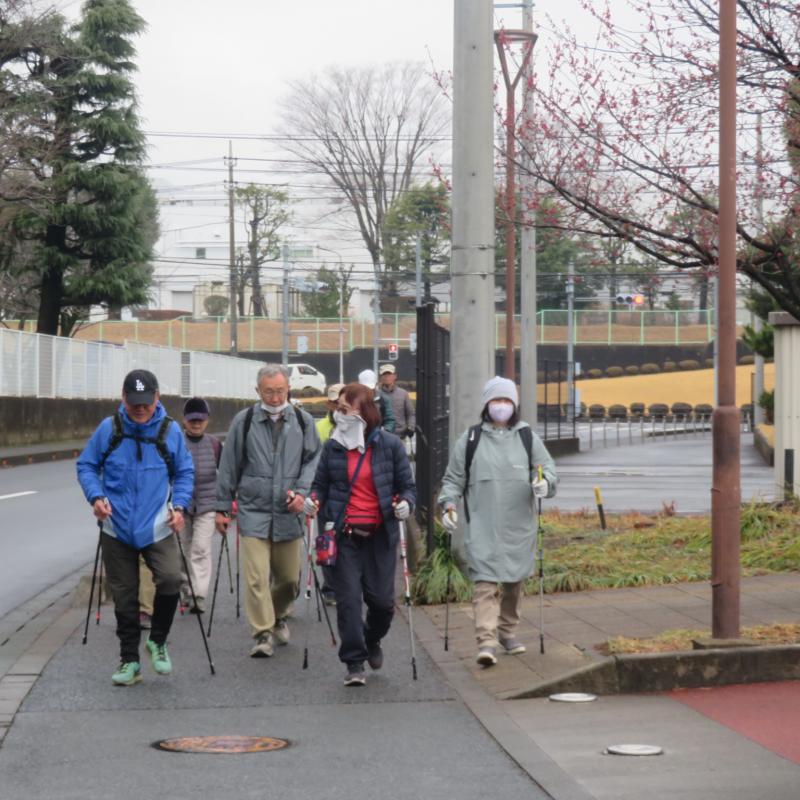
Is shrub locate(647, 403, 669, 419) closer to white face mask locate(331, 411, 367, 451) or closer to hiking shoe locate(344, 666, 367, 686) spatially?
white face mask locate(331, 411, 367, 451)

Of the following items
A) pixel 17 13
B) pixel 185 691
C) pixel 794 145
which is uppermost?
pixel 17 13

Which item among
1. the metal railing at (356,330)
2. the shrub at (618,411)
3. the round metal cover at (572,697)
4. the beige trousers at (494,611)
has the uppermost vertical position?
the metal railing at (356,330)

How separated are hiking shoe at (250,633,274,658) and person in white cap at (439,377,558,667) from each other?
4.36 ft

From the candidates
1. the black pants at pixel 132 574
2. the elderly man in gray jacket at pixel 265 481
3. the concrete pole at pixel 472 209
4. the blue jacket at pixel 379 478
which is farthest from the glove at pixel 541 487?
the concrete pole at pixel 472 209

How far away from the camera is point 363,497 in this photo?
9.05 m

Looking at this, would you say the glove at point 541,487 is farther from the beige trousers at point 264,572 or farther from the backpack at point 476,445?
the beige trousers at point 264,572

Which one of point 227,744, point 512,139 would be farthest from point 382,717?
point 512,139

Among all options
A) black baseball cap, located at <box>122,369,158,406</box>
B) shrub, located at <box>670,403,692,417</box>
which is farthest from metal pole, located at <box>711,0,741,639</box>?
shrub, located at <box>670,403,692,417</box>

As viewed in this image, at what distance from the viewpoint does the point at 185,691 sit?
8602 millimetres

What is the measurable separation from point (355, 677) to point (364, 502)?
1.01m

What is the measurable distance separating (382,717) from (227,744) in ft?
3.21

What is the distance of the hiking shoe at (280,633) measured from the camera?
33.2 feet

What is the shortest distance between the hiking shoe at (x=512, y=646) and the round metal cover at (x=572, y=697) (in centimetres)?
107

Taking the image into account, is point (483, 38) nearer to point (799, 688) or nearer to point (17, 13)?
point (799, 688)
